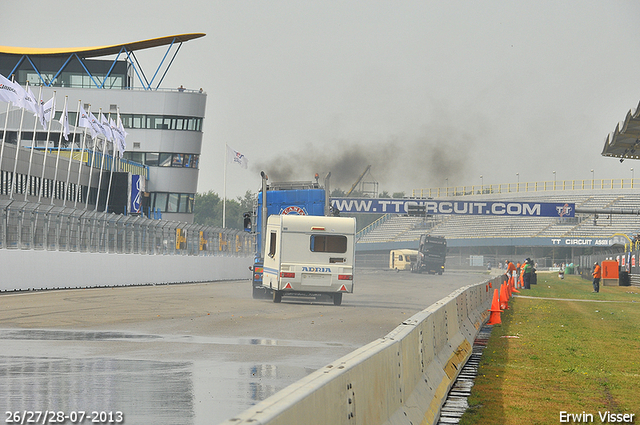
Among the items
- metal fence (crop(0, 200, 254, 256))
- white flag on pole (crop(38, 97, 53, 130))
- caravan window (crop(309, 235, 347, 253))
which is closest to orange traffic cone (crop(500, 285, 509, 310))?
caravan window (crop(309, 235, 347, 253))

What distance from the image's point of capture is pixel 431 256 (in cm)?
8588

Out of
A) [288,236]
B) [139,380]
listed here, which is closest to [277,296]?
[288,236]

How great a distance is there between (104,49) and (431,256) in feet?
123

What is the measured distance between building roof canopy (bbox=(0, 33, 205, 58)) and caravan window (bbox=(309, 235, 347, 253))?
5150cm

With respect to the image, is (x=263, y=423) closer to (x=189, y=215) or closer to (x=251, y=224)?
(x=251, y=224)

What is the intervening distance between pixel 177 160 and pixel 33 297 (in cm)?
5339

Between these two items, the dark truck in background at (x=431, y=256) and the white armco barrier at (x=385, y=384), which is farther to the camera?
the dark truck in background at (x=431, y=256)

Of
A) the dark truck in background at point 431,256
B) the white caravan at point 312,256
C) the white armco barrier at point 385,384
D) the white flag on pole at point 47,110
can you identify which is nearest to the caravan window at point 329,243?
the white caravan at point 312,256

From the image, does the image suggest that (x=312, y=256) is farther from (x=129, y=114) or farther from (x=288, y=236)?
(x=129, y=114)

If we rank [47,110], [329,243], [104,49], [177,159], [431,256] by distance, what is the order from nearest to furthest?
[329,243]
[47,110]
[104,49]
[177,159]
[431,256]

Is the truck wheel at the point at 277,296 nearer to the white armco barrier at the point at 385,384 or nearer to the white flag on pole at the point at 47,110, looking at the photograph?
the white armco barrier at the point at 385,384

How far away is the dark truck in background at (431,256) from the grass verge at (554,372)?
62799 millimetres

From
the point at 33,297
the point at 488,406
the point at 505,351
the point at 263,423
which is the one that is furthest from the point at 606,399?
the point at 33,297

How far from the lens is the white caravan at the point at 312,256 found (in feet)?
82.0
